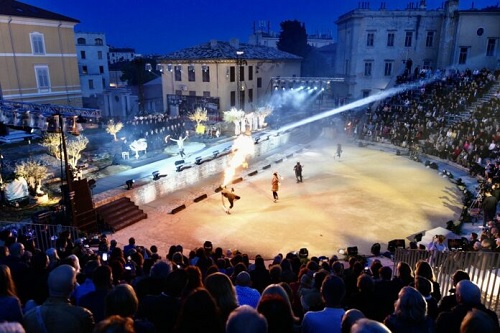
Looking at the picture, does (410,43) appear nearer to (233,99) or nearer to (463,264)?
(233,99)

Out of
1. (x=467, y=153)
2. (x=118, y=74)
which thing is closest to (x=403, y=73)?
(x=467, y=153)

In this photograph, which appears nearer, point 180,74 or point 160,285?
point 160,285

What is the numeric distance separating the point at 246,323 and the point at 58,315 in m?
2.06

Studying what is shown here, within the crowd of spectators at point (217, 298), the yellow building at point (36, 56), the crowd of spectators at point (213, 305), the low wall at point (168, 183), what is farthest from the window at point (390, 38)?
the crowd of spectators at point (213, 305)

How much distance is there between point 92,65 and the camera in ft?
179

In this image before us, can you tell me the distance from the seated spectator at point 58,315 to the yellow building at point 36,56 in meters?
31.7

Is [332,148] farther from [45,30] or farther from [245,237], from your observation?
[45,30]

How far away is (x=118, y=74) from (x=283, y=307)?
66682 mm

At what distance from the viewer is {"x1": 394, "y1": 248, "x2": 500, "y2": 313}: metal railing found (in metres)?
8.59

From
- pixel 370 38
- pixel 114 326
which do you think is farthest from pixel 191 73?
pixel 114 326

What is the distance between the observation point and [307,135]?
125ft

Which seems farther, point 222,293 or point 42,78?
point 42,78

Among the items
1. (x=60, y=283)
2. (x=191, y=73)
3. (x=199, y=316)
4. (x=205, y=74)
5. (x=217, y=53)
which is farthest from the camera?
(x=191, y=73)

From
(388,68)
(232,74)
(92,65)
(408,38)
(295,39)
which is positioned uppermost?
(295,39)
